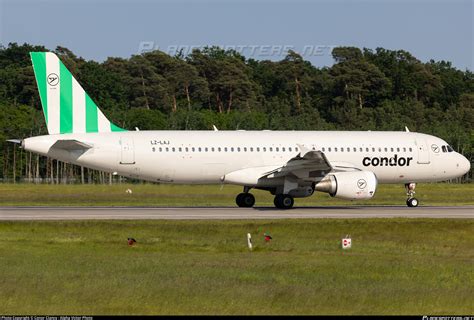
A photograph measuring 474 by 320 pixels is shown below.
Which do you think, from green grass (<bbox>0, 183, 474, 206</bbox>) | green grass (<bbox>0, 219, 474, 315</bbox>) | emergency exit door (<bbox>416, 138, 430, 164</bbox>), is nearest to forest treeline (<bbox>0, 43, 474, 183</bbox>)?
green grass (<bbox>0, 183, 474, 206</bbox>)

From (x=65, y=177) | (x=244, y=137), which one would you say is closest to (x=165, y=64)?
(x=65, y=177)

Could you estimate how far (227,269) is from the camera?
79.3 ft

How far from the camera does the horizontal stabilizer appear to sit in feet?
134

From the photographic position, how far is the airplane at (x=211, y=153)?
41.4 meters

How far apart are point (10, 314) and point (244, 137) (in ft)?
87.5

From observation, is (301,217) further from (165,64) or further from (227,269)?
(165,64)

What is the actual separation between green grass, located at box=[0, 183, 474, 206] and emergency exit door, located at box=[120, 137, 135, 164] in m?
6.57

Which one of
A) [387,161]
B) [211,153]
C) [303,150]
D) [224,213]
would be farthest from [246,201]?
[387,161]

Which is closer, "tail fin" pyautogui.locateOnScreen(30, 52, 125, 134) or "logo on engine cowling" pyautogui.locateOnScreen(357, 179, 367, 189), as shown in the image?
"logo on engine cowling" pyautogui.locateOnScreen(357, 179, 367, 189)

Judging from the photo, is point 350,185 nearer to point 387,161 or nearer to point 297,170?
point 297,170

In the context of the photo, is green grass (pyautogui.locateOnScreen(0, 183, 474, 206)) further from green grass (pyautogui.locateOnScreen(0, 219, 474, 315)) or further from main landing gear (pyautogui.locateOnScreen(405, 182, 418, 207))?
green grass (pyautogui.locateOnScreen(0, 219, 474, 315))

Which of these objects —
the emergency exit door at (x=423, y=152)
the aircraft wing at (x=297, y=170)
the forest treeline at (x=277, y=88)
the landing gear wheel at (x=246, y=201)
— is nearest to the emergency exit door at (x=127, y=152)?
the aircraft wing at (x=297, y=170)

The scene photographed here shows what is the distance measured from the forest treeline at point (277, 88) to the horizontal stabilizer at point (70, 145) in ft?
173

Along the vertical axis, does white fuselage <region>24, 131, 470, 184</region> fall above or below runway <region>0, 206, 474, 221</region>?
above
